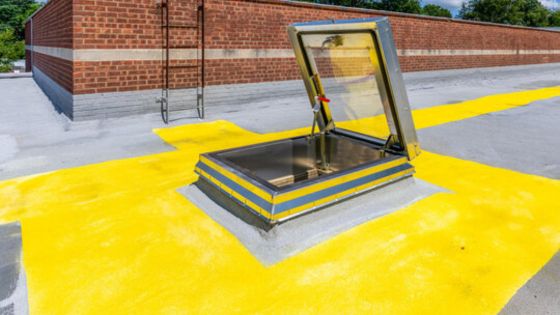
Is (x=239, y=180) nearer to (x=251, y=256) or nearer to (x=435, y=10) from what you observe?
(x=251, y=256)

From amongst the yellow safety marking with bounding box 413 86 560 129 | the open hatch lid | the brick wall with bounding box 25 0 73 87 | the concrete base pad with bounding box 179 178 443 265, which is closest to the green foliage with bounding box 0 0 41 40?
the brick wall with bounding box 25 0 73 87

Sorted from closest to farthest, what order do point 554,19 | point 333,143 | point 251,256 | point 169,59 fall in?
1. point 251,256
2. point 333,143
3. point 169,59
4. point 554,19

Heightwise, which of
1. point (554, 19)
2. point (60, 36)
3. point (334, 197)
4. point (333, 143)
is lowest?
point (334, 197)

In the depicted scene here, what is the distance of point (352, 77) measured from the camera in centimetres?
409

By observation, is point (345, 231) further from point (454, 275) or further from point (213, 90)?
point (213, 90)

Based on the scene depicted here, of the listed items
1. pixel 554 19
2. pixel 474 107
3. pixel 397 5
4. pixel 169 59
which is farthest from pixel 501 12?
pixel 169 59

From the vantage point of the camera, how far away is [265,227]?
125 inches

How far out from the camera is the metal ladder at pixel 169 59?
8500 millimetres

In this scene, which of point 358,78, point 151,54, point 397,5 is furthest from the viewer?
point 397,5

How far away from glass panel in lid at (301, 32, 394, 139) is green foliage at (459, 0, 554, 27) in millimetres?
67964

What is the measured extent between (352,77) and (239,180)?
174 cm

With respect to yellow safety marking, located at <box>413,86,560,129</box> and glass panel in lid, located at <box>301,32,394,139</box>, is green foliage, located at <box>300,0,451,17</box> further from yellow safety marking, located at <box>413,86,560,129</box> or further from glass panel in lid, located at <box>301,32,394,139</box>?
glass panel in lid, located at <box>301,32,394,139</box>

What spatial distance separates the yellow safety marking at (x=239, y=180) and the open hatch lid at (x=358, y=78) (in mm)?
1336

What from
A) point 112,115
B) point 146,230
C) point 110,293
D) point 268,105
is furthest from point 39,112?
point 110,293
